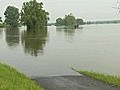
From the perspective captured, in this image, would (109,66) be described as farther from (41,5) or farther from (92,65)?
(41,5)

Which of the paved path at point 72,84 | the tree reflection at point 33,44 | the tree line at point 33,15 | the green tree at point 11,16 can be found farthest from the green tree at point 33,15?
the paved path at point 72,84

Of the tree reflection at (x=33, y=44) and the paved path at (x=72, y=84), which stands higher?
the paved path at (x=72, y=84)

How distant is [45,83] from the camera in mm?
16531

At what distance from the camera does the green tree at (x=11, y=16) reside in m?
184

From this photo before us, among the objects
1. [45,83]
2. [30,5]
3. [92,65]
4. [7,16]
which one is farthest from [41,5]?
[45,83]

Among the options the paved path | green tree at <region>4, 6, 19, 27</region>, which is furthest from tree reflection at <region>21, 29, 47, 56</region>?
green tree at <region>4, 6, 19, 27</region>

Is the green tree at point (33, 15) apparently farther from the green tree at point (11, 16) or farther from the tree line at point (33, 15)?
the green tree at point (11, 16)

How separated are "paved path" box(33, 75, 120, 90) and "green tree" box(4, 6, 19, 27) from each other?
6635 inches

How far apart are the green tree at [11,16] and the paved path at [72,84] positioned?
169 m

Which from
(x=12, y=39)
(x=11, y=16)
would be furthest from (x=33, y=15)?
(x=12, y=39)

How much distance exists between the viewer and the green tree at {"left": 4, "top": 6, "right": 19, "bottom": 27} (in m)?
184

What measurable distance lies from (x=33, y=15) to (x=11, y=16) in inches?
2015

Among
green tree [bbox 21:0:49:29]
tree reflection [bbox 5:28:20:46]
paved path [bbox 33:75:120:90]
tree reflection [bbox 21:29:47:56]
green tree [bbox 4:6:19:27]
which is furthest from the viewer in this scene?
green tree [bbox 4:6:19:27]

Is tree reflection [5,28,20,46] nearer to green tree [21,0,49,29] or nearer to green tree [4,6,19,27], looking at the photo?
green tree [21,0,49,29]
